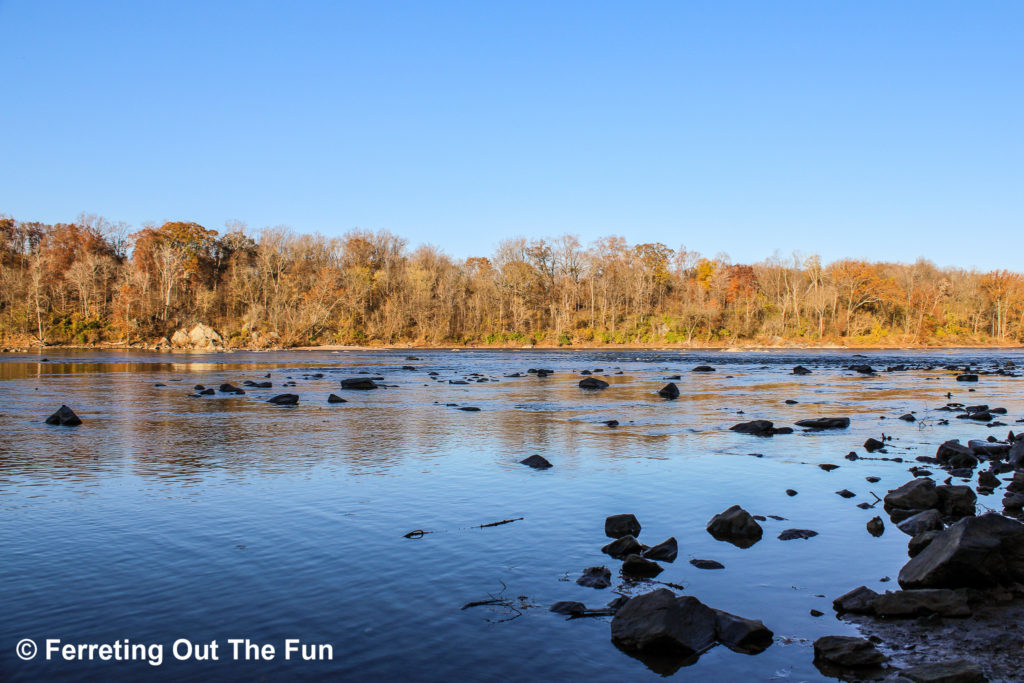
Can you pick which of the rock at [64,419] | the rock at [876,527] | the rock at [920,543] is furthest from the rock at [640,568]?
the rock at [64,419]

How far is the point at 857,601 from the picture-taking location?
709cm

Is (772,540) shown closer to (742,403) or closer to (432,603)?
(432,603)

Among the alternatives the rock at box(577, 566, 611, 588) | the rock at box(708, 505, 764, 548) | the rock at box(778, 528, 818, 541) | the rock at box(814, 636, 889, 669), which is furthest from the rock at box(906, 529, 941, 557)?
the rock at box(577, 566, 611, 588)

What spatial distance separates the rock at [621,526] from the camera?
380 inches

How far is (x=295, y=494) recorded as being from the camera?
12180 millimetres

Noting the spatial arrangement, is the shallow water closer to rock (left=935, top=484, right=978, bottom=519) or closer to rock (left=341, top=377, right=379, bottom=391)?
rock (left=935, top=484, right=978, bottom=519)

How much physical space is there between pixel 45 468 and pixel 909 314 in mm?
121923

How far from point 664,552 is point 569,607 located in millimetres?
2147

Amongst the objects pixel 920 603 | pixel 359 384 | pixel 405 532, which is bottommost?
pixel 405 532

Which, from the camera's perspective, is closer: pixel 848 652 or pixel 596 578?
pixel 848 652

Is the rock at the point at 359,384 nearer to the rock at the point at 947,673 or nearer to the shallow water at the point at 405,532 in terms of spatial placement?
the shallow water at the point at 405,532

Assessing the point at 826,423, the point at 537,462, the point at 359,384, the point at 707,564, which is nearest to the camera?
the point at 707,564

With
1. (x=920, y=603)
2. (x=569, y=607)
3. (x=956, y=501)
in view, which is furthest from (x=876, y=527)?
(x=569, y=607)

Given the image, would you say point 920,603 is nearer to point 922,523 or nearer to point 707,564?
point 707,564
